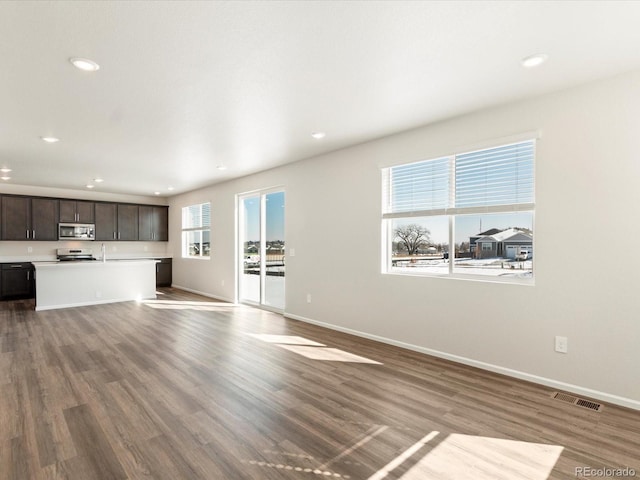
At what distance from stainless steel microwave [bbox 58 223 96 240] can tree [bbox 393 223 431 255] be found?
788 cm

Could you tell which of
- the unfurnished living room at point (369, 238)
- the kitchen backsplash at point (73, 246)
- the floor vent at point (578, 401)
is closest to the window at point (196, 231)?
the kitchen backsplash at point (73, 246)

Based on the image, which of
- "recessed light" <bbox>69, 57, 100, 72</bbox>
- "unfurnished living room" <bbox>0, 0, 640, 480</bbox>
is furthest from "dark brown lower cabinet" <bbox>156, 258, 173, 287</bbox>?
"recessed light" <bbox>69, 57, 100, 72</bbox>

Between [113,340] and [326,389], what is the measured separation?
316 centimetres

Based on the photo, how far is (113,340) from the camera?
4473mm

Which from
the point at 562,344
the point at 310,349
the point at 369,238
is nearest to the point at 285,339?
the point at 310,349

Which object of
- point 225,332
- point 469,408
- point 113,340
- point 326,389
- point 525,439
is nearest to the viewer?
point 525,439

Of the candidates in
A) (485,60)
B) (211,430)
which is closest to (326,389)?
(211,430)

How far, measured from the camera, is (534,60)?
8.05 feet

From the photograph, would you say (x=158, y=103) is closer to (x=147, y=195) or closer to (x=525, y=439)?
(x=525, y=439)

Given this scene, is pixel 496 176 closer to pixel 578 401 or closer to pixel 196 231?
pixel 578 401

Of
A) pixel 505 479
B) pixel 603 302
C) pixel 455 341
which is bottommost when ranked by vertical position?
pixel 505 479

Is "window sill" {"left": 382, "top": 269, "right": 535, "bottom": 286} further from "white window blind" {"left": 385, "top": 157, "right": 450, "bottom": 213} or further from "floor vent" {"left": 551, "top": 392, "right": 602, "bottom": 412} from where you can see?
"floor vent" {"left": 551, "top": 392, "right": 602, "bottom": 412}

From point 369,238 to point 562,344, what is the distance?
7.62ft

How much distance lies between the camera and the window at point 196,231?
825cm
